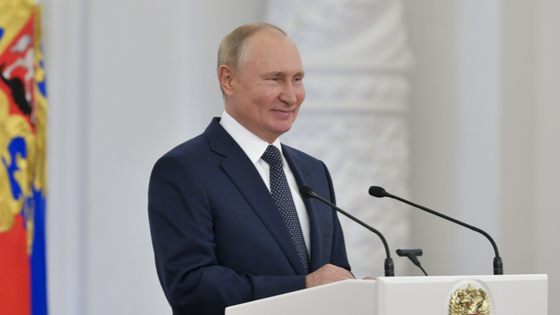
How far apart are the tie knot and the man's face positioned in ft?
0.13

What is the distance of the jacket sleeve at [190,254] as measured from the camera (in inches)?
73.6

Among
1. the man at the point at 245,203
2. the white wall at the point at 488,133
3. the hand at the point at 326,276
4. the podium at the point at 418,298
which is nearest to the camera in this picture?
the podium at the point at 418,298

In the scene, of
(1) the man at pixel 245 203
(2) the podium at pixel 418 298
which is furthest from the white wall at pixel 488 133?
(2) the podium at pixel 418 298

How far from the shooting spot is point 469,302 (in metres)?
1.43

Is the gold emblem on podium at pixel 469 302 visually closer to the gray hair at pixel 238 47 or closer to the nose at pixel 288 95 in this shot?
the nose at pixel 288 95

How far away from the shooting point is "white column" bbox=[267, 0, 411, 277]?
3.41 meters

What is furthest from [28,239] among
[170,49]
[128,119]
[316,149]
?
[316,149]

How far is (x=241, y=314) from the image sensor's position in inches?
59.4

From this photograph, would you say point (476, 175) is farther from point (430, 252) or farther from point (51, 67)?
point (51, 67)

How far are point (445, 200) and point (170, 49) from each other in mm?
1752

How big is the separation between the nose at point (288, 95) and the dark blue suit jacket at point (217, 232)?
23 centimetres

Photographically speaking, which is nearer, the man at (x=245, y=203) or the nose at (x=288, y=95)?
the man at (x=245, y=203)

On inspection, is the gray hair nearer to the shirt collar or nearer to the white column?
the shirt collar

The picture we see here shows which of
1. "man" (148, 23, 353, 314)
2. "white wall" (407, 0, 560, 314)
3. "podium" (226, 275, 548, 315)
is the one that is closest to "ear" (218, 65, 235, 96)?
"man" (148, 23, 353, 314)
